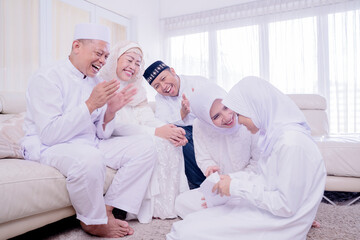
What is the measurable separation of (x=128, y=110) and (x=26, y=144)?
2.66 ft

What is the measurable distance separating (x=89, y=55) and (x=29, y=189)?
0.77 metres

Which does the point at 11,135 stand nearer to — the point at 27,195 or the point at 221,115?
the point at 27,195

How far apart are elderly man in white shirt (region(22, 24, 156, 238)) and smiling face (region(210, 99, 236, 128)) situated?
405 millimetres

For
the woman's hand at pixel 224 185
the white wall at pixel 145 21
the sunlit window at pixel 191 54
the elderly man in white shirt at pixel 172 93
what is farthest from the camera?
the sunlit window at pixel 191 54

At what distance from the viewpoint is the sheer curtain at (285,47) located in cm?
411

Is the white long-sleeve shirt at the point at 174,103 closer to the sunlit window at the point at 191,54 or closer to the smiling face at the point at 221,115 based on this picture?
the smiling face at the point at 221,115

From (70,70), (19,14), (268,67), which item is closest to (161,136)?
(70,70)

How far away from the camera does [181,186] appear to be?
1.83 m

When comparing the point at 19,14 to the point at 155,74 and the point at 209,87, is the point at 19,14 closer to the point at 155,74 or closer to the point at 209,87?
the point at 155,74

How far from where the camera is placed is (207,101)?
5.30 ft

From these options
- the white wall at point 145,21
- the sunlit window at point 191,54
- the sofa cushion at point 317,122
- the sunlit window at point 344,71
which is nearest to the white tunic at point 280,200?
the sofa cushion at point 317,122

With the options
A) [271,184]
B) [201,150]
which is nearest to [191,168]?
[201,150]

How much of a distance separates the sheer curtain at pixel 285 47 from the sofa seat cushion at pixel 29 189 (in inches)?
155

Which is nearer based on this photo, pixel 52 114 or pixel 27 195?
pixel 27 195
